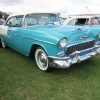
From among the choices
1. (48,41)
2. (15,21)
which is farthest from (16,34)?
(48,41)

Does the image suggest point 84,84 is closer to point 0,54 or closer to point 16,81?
point 16,81

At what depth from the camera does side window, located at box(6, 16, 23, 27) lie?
238 inches

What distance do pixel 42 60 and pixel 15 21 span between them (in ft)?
6.54

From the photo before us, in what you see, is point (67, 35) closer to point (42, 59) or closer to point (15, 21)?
point (42, 59)

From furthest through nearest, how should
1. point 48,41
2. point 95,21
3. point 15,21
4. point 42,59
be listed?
1. point 95,21
2. point 15,21
3. point 42,59
4. point 48,41

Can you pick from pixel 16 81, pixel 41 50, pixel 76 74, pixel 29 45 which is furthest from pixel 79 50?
pixel 16 81

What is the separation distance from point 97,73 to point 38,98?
1.97m

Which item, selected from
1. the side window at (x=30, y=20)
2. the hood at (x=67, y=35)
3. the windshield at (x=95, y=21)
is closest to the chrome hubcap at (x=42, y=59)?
the hood at (x=67, y=35)

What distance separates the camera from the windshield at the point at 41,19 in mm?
5895

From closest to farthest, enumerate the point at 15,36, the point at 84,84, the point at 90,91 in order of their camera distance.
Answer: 1. the point at 90,91
2. the point at 84,84
3. the point at 15,36

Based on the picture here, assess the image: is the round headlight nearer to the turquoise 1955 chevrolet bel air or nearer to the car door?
the turquoise 1955 chevrolet bel air

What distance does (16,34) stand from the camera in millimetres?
6035

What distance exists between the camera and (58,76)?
4848 millimetres

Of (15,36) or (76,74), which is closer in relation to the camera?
(76,74)
